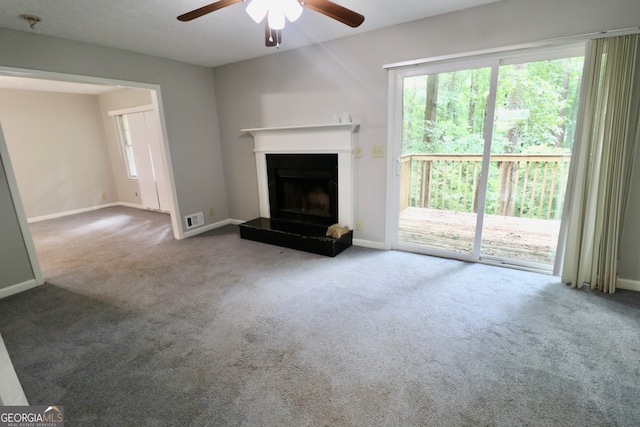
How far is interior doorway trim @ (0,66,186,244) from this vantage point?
270 centimetres

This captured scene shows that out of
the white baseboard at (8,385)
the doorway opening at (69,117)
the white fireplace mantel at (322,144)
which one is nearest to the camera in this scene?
the white baseboard at (8,385)

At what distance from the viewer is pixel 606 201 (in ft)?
7.63

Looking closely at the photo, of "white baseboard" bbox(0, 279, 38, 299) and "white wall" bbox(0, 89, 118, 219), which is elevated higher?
"white wall" bbox(0, 89, 118, 219)

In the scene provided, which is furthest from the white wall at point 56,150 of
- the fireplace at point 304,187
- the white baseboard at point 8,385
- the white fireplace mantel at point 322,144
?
the white baseboard at point 8,385

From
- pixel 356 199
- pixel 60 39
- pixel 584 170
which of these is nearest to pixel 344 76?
pixel 356 199

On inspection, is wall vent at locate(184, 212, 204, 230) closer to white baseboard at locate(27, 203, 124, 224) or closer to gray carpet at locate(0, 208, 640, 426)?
gray carpet at locate(0, 208, 640, 426)

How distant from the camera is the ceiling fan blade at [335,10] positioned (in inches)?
63.9

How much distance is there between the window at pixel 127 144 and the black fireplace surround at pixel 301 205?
3628 millimetres

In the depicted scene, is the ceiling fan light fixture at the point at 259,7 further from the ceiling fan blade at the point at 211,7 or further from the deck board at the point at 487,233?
the deck board at the point at 487,233

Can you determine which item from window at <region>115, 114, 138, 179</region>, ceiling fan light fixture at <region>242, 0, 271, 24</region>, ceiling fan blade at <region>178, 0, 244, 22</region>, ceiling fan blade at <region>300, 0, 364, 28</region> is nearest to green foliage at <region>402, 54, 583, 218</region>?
ceiling fan blade at <region>300, 0, 364, 28</region>

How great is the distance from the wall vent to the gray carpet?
1.14 m

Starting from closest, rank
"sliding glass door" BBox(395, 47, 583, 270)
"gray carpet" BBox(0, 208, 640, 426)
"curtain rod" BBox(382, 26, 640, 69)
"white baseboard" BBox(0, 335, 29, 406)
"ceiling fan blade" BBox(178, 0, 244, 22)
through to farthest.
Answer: "white baseboard" BBox(0, 335, 29, 406)
"gray carpet" BBox(0, 208, 640, 426)
"ceiling fan blade" BBox(178, 0, 244, 22)
"curtain rod" BBox(382, 26, 640, 69)
"sliding glass door" BBox(395, 47, 583, 270)

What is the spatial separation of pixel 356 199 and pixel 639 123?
243 cm

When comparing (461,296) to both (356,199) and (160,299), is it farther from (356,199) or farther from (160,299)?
(160,299)
